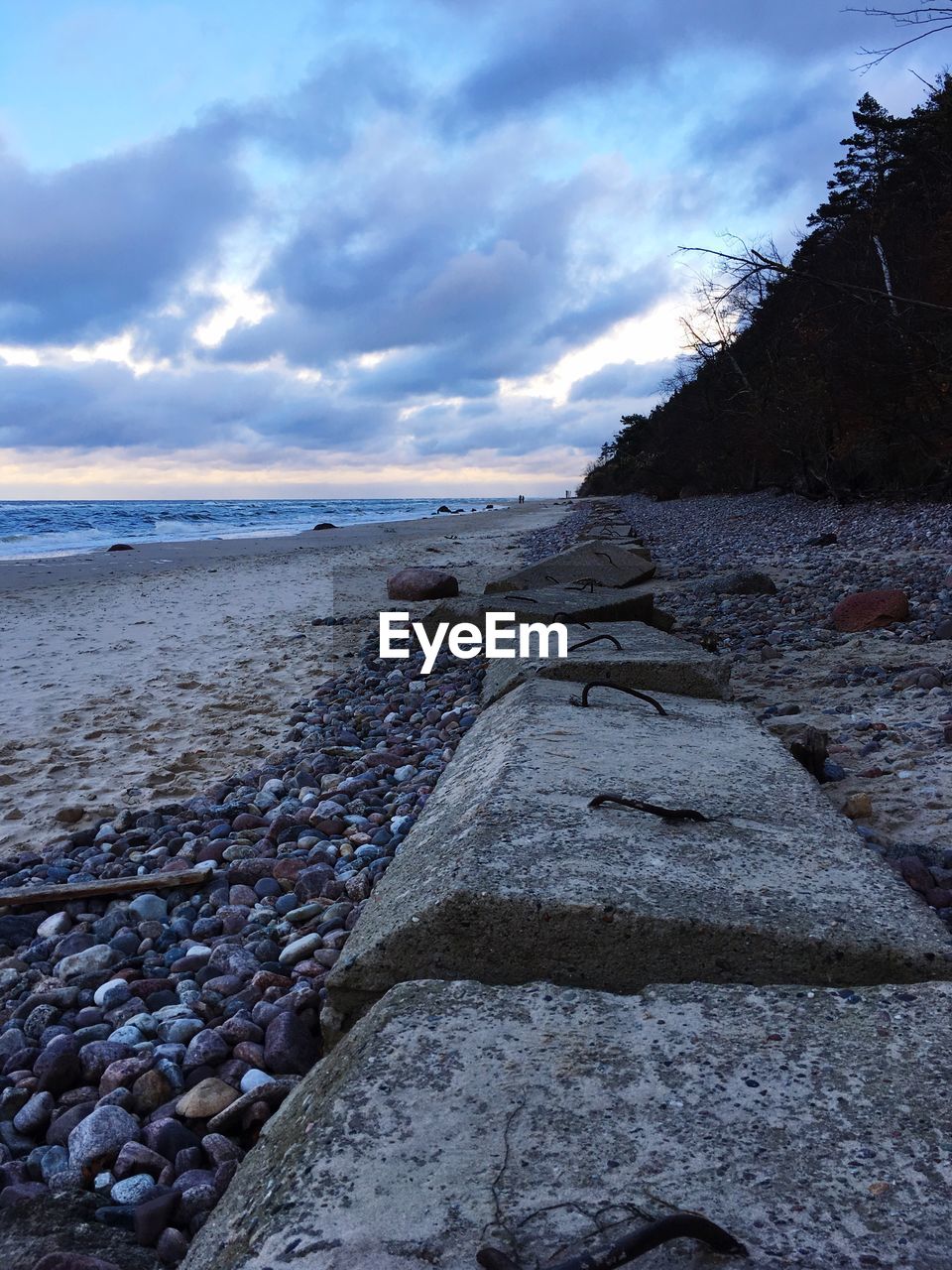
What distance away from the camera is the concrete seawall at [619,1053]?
96 centimetres

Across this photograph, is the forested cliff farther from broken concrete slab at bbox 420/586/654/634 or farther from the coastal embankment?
the coastal embankment

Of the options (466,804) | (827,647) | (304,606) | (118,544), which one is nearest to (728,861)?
(466,804)

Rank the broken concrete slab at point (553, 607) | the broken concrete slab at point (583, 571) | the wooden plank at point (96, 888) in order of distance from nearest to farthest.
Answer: the wooden plank at point (96, 888) → the broken concrete slab at point (553, 607) → the broken concrete slab at point (583, 571)

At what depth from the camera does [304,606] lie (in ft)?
31.9

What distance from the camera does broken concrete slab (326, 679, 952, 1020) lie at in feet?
4.87

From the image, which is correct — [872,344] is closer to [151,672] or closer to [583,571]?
[583,571]

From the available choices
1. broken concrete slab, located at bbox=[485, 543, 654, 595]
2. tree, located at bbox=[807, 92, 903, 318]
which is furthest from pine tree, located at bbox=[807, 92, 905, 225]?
broken concrete slab, located at bbox=[485, 543, 654, 595]

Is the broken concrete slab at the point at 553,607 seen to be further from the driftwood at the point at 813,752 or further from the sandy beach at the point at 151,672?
the driftwood at the point at 813,752

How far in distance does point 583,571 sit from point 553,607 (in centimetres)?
251

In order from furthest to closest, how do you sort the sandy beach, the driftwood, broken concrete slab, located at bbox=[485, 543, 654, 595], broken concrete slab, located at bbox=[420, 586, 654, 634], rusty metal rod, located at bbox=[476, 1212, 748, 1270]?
1. broken concrete slab, located at bbox=[485, 543, 654, 595]
2. broken concrete slab, located at bbox=[420, 586, 654, 634]
3. the sandy beach
4. the driftwood
5. rusty metal rod, located at bbox=[476, 1212, 748, 1270]

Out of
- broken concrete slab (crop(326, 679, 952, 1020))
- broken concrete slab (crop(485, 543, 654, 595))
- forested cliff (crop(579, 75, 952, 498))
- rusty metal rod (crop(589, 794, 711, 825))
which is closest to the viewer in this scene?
broken concrete slab (crop(326, 679, 952, 1020))

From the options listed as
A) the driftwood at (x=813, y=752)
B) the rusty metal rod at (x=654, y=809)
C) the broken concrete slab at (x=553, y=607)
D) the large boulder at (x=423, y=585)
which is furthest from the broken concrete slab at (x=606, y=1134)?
the large boulder at (x=423, y=585)

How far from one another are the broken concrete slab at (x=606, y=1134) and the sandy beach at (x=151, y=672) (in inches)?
99.1

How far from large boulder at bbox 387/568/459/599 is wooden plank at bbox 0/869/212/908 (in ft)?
22.4
